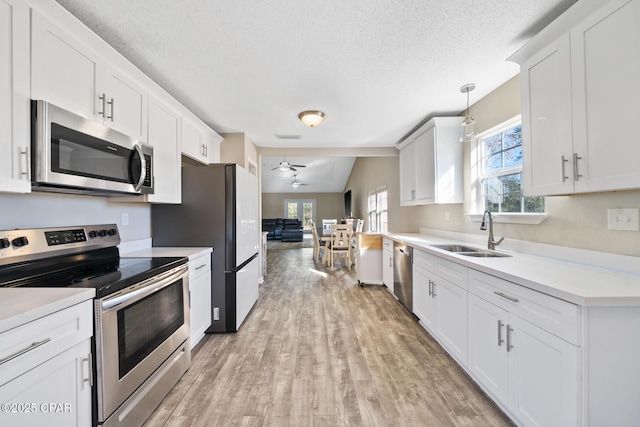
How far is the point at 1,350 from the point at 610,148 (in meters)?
2.54

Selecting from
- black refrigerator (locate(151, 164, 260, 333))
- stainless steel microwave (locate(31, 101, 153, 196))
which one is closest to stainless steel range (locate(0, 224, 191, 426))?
stainless steel microwave (locate(31, 101, 153, 196))

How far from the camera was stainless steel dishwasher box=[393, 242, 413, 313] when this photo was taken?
9.83 feet

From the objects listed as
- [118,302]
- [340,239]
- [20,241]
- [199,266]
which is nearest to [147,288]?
[118,302]

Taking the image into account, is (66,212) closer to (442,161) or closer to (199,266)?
(199,266)

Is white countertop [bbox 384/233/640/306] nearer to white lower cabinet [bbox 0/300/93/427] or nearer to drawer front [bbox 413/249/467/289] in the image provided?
drawer front [bbox 413/249/467/289]

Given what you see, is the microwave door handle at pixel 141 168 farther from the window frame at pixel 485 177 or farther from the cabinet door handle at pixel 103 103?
the window frame at pixel 485 177

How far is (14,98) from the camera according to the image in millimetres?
1185

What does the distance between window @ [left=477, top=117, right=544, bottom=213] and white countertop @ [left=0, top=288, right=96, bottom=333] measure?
9.64ft

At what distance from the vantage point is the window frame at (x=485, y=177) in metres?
2.15

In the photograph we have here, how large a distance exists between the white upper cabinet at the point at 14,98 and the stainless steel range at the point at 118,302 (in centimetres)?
38

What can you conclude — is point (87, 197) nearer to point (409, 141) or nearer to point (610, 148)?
point (610, 148)

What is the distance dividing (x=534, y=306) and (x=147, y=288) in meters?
2.04

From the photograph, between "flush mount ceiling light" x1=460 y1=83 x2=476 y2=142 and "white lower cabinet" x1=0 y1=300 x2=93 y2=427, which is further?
"flush mount ceiling light" x1=460 y1=83 x2=476 y2=142

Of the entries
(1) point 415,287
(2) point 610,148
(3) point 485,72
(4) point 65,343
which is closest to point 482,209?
(1) point 415,287
